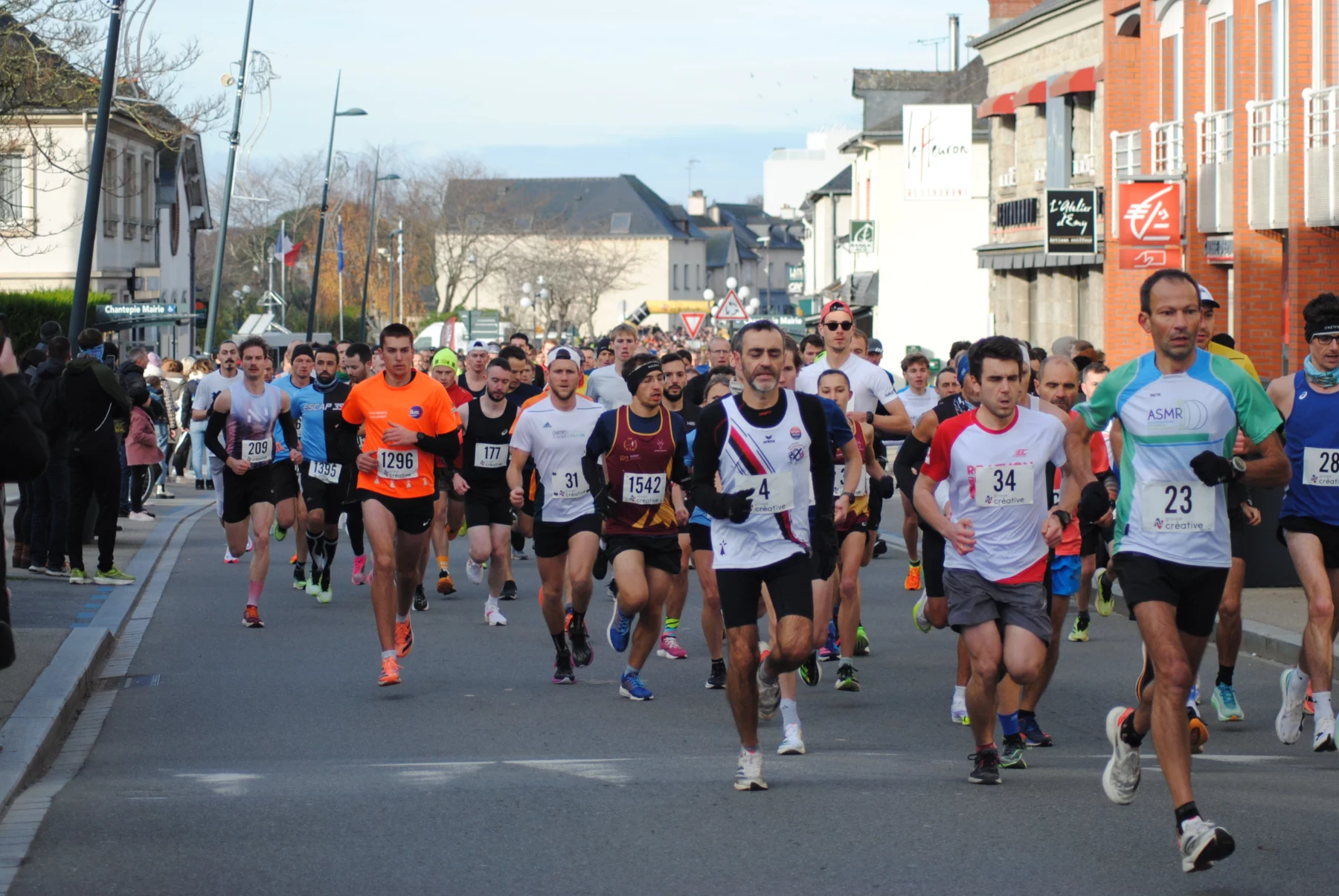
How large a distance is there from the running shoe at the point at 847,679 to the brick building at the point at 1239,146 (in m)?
12.3

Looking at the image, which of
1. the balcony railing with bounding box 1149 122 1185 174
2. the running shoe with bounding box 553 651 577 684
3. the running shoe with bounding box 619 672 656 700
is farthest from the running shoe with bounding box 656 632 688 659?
the balcony railing with bounding box 1149 122 1185 174

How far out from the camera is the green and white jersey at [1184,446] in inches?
251

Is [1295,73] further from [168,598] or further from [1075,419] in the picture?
[1075,419]

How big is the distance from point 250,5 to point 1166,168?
53.2 feet

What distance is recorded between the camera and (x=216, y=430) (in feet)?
44.3

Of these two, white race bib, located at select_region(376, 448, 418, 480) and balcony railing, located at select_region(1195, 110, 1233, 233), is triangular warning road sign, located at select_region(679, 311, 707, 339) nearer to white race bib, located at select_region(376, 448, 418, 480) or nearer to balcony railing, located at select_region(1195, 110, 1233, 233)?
balcony railing, located at select_region(1195, 110, 1233, 233)

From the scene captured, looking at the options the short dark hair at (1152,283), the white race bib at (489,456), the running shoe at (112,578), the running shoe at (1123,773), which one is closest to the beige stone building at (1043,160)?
the white race bib at (489,456)

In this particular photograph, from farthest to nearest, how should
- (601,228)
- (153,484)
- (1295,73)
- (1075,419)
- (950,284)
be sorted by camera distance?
(601,228), (950,284), (153,484), (1295,73), (1075,419)

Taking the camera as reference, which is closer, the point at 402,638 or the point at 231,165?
the point at 402,638

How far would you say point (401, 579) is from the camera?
34.6ft

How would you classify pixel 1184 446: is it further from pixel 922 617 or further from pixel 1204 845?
pixel 922 617

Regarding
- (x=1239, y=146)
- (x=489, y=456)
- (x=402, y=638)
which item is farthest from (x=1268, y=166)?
(x=402, y=638)

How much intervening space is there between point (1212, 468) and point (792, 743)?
2517 millimetres

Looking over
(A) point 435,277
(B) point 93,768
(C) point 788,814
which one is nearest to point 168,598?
(B) point 93,768
